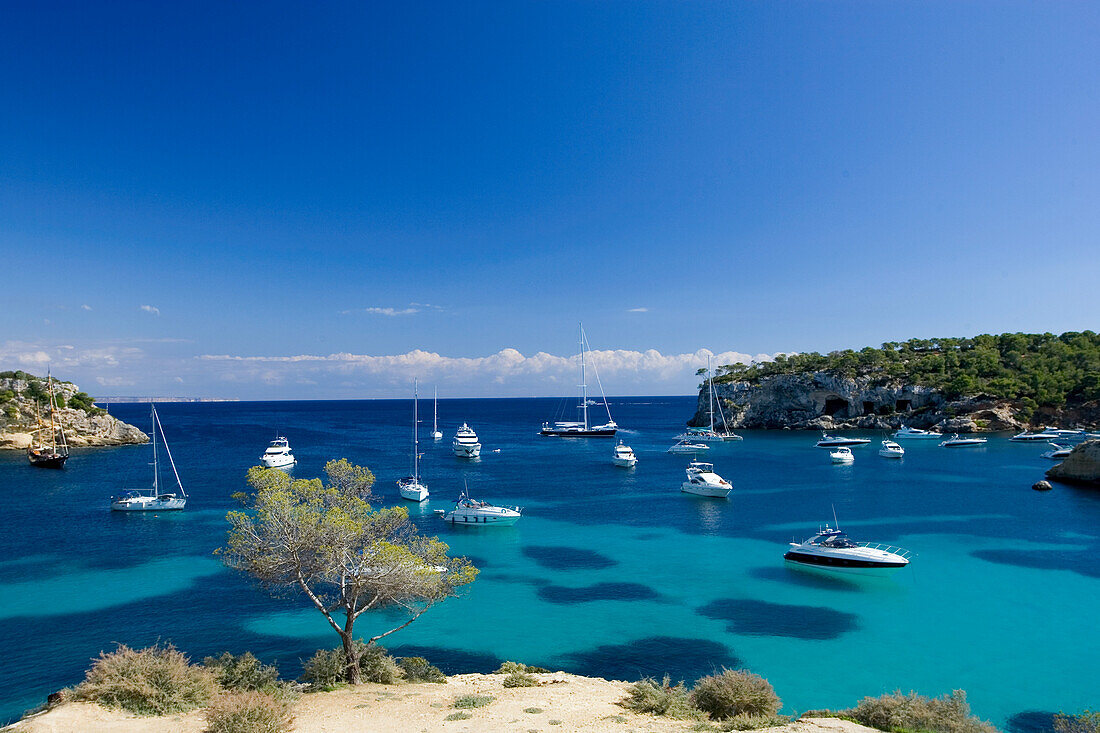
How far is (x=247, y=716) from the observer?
13250mm

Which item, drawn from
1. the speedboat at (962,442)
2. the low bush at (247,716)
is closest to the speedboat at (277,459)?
the low bush at (247,716)

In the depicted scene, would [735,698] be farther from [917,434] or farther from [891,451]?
[917,434]

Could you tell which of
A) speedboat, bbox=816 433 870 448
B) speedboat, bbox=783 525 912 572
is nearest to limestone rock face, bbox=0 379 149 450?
speedboat, bbox=783 525 912 572

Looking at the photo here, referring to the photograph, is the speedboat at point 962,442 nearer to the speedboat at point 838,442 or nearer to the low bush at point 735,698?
the speedboat at point 838,442

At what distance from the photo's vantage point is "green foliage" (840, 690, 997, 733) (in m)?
14.6

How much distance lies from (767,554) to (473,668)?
2263cm

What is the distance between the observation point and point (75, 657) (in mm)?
23016

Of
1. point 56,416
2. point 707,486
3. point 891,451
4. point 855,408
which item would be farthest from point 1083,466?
point 56,416

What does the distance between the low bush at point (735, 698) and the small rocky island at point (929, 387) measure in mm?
115530

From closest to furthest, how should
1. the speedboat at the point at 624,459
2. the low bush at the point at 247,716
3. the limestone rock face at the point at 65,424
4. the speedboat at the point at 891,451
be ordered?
the low bush at the point at 247,716
the speedboat at the point at 624,459
the speedboat at the point at 891,451
the limestone rock face at the point at 65,424

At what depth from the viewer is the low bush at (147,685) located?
50.2 ft

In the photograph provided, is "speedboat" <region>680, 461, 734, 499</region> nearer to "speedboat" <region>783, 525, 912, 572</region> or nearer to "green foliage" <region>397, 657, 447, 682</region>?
"speedboat" <region>783, 525, 912, 572</region>

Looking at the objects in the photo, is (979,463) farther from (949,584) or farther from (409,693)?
(409,693)

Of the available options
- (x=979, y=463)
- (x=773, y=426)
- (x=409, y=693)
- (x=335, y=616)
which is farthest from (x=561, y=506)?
(x=773, y=426)
